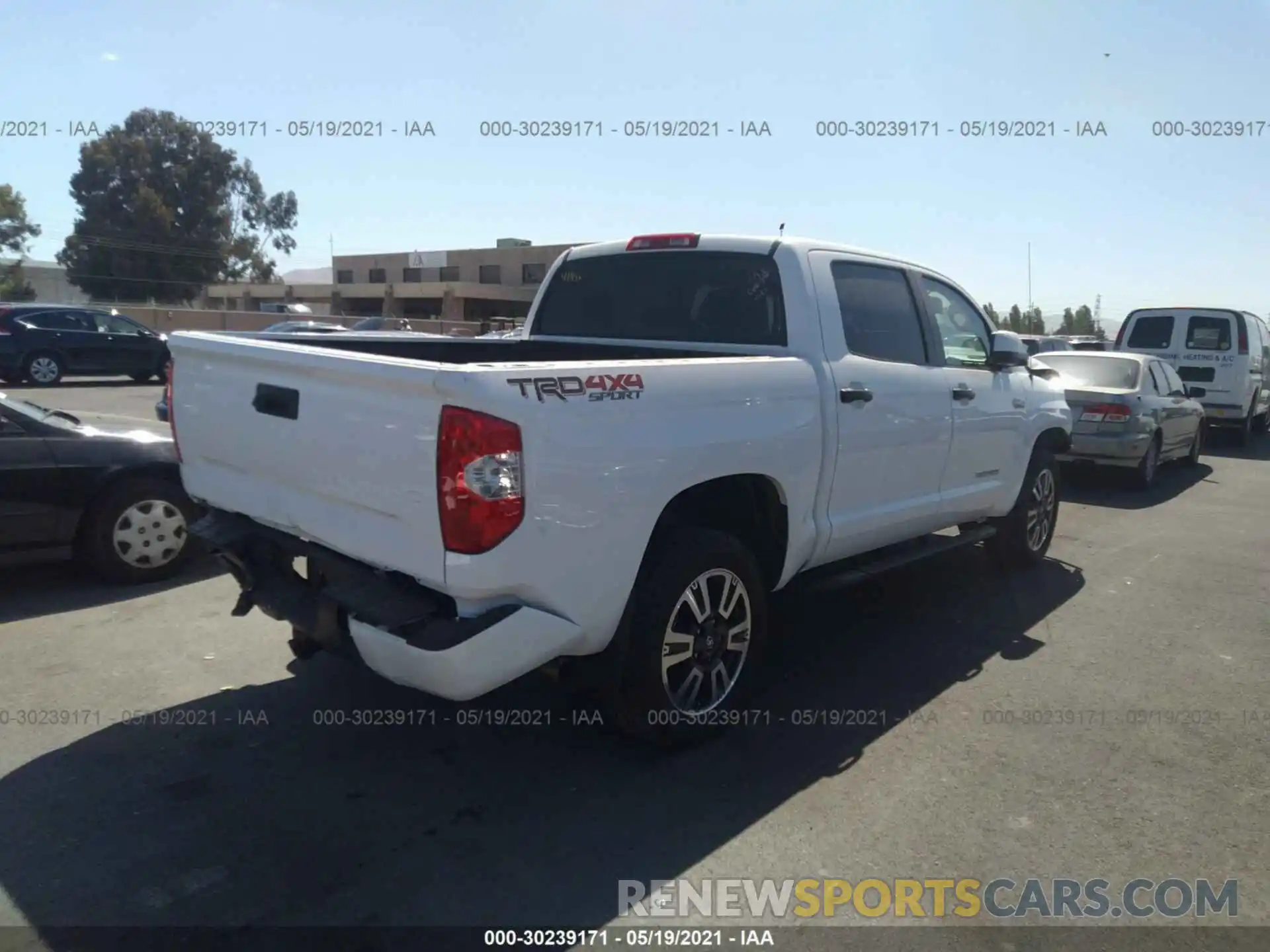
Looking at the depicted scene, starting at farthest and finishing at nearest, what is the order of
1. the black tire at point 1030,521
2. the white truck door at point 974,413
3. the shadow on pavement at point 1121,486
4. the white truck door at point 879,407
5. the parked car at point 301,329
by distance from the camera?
the shadow on pavement at point 1121,486 → the black tire at point 1030,521 → the white truck door at point 974,413 → the parked car at point 301,329 → the white truck door at point 879,407

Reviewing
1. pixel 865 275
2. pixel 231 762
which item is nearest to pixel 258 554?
pixel 231 762

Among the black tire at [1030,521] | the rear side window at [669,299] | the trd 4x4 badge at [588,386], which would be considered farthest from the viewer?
the black tire at [1030,521]

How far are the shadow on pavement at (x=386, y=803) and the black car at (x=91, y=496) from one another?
6.21 ft

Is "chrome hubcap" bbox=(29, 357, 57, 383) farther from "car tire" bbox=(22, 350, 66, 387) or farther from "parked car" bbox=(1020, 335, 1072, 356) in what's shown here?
"parked car" bbox=(1020, 335, 1072, 356)

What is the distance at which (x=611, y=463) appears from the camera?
3383 mm

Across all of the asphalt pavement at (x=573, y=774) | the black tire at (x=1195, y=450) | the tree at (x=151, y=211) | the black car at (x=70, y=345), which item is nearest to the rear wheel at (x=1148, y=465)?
the black tire at (x=1195, y=450)

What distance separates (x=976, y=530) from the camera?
6.34 m

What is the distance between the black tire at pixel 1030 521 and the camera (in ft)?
22.0

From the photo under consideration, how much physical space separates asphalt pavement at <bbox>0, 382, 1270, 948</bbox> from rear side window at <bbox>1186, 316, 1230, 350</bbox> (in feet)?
37.6

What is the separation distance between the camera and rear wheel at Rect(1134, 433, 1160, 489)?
10.8 metres

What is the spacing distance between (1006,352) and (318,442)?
4106mm

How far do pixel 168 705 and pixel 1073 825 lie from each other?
12.3ft

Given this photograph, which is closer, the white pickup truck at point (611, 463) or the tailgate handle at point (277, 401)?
the white pickup truck at point (611, 463)

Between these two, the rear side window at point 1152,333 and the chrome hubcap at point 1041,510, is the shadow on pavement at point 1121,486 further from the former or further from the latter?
the rear side window at point 1152,333
